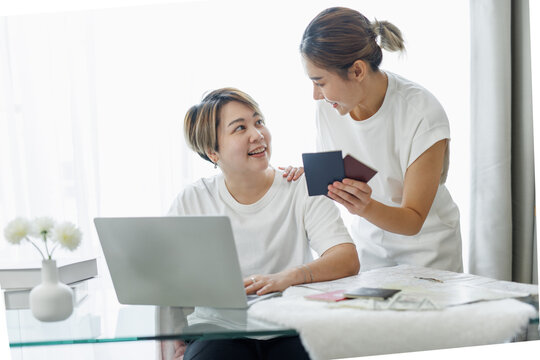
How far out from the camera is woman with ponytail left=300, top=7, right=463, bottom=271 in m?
1.60

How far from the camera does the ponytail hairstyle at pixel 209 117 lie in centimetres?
160

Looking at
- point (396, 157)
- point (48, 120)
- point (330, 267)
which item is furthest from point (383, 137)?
point (48, 120)

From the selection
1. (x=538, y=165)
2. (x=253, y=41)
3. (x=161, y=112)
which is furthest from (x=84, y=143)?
(x=538, y=165)

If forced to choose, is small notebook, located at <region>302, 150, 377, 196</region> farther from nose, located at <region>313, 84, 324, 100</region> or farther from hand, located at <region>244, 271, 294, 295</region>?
nose, located at <region>313, 84, 324, 100</region>

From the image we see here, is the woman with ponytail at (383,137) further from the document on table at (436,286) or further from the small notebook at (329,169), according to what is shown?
the document on table at (436,286)

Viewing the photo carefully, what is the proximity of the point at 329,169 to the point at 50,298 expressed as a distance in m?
0.66

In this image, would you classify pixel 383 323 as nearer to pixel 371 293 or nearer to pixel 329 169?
pixel 371 293

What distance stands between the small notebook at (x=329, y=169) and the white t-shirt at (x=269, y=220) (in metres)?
0.17

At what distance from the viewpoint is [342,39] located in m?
1.62

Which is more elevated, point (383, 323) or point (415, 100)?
point (415, 100)

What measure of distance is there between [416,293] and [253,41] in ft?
3.60

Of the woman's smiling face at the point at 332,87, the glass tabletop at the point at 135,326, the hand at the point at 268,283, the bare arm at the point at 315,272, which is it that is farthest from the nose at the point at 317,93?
the glass tabletop at the point at 135,326

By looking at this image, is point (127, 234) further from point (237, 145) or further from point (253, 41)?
point (253, 41)

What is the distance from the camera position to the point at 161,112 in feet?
6.84
